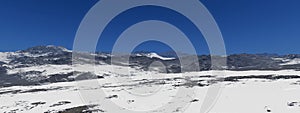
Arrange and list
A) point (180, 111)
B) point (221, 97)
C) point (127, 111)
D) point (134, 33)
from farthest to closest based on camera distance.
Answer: point (134, 33) < point (221, 97) < point (127, 111) < point (180, 111)

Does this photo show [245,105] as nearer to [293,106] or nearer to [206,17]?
[293,106]

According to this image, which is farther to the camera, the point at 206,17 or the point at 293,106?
the point at 206,17

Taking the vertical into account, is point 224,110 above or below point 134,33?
below

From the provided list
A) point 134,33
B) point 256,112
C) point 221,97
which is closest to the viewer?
point 256,112

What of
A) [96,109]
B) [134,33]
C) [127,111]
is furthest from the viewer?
[134,33]

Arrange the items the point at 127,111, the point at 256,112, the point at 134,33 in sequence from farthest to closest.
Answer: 1. the point at 134,33
2. the point at 127,111
3. the point at 256,112

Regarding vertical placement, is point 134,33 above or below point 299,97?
above

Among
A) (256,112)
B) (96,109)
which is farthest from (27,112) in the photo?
(256,112)

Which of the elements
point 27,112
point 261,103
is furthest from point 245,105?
point 27,112

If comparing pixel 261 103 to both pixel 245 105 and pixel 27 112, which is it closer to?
pixel 245 105
